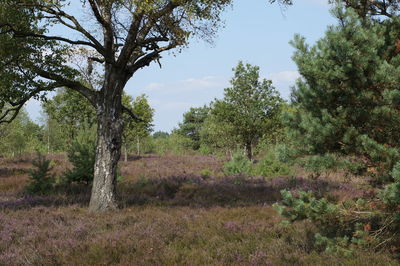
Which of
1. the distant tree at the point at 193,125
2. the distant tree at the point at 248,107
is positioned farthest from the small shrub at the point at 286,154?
the distant tree at the point at 193,125

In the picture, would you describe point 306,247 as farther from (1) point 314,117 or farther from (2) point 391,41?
(2) point 391,41

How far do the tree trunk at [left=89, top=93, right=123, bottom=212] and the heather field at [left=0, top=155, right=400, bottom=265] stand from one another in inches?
18.4

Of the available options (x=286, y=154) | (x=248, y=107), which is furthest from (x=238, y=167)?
(x=286, y=154)

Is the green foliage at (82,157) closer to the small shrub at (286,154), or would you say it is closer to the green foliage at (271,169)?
the green foliage at (271,169)

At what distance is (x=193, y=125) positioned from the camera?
70.3 m

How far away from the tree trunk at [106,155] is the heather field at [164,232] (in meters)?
0.47

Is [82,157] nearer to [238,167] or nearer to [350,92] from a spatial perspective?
[238,167]

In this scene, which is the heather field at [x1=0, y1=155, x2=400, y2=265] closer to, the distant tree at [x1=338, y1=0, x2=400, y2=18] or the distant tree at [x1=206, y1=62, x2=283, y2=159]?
the distant tree at [x1=338, y1=0, x2=400, y2=18]

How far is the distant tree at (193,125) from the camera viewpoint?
70.1 m

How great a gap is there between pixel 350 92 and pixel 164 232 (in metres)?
4.91

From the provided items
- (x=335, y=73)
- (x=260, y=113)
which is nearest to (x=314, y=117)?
(x=335, y=73)

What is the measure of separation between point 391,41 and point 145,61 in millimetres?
7355

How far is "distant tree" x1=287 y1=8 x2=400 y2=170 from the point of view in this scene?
5.31 meters

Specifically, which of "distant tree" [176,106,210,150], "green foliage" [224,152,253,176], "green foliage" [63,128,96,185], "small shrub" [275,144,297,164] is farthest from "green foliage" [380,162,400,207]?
"distant tree" [176,106,210,150]
